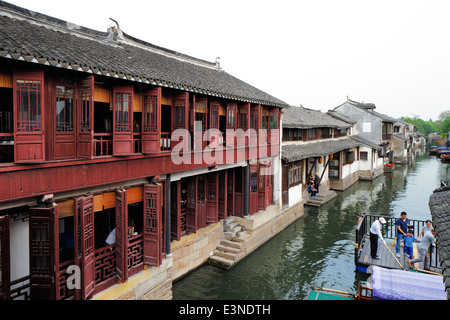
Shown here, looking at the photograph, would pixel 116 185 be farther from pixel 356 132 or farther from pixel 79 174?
pixel 356 132

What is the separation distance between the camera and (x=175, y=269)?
11164 mm

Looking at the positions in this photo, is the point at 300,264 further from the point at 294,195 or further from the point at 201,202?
the point at 294,195

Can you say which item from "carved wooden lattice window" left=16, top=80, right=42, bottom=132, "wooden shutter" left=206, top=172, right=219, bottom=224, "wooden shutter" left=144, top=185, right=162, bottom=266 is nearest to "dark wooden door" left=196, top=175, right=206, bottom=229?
"wooden shutter" left=206, top=172, right=219, bottom=224

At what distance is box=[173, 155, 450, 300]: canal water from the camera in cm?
1111

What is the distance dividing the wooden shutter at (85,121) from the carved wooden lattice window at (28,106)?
1.06 m

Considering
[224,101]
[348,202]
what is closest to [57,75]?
[224,101]

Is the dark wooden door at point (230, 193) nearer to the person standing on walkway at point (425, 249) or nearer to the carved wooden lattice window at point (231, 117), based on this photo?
the carved wooden lattice window at point (231, 117)

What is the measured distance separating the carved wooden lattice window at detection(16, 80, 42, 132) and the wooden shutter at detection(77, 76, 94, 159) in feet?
3.49

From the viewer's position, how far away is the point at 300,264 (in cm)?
1360

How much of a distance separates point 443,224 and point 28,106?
8.71m

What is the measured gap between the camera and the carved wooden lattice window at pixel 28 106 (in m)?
5.96

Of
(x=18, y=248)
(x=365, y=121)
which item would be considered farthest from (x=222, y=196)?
(x=365, y=121)

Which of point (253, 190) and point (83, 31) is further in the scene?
point (253, 190)

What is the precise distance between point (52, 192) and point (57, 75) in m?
2.63
